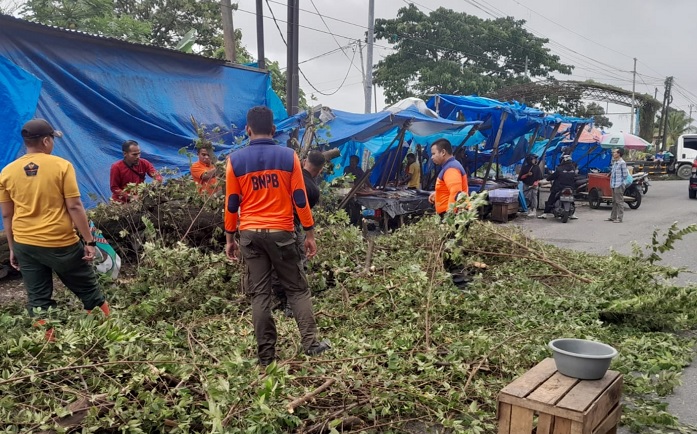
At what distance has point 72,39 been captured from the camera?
8078 millimetres

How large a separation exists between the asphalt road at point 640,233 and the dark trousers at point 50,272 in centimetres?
461

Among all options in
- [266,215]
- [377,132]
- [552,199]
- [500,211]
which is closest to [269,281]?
[266,215]

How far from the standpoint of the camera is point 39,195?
4258 mm

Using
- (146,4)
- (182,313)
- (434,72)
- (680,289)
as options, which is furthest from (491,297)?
(434,72)

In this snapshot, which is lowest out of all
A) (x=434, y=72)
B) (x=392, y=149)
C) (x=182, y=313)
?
(x=182, y=313)

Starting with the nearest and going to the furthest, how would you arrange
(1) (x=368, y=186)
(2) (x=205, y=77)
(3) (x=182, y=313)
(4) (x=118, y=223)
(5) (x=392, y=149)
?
1. (3) (x=182, y=313)
2. (4) (x=118, y=223)
3. (2) (x=205, y=77)
4. (1) (x=368, y=186)
5. (5) (x=392, y=149)

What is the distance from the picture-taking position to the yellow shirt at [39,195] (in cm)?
424

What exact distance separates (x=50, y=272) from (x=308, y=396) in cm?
275

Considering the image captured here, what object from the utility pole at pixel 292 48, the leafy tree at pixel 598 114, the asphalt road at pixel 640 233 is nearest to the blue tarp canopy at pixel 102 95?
the utility pole at pixel 292 48

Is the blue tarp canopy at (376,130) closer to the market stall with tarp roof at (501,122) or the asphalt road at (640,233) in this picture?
the market stall with tarp roof at (501,122)

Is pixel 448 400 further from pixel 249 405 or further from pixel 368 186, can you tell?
pixel 368 186

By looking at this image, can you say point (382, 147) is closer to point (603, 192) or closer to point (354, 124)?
point (354, 124)

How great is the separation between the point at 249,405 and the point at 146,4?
67.5ft

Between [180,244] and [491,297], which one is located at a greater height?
[180,244]
